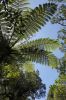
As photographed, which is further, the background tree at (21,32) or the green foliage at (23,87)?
the green foliage at (23,87)

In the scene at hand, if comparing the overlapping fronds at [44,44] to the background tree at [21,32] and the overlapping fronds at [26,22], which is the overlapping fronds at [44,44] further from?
the overlapping fronds at [26,22]

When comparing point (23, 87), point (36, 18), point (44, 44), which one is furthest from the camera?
point (23, 87)

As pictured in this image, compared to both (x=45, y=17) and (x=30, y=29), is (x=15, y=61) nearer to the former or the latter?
(x=30, y=29)

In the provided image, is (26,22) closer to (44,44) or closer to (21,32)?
(21,32)

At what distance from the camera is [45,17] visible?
10.4 metres

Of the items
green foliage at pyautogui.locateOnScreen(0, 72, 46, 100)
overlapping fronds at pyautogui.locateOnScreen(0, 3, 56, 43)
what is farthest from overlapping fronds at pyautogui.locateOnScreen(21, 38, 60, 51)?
green foliage at pyautogui.locateOnScreen(0, 72, 46, 100)

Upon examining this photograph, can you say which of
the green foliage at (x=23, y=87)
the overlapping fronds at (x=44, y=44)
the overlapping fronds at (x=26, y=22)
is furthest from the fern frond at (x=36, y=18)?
the green foliage at (x=23, y=87)

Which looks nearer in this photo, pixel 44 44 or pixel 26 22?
pixel 26 22

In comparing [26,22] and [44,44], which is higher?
[26,22]

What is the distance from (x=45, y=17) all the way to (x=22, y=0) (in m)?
1.83

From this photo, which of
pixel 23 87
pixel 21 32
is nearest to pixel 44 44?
pixel 21 32

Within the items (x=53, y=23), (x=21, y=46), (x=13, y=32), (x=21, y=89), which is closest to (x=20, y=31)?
(x=13, y=32)

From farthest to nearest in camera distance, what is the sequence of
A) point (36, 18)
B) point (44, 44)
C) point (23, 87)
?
point (23, 87)
point (44, 44)
point (36, 18)

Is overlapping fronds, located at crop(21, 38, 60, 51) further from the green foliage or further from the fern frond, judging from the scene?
the green foliage
